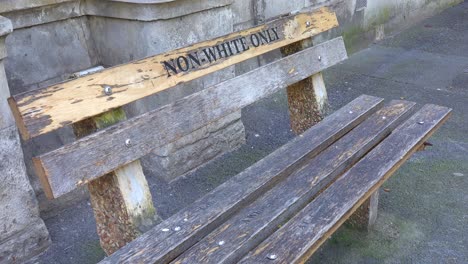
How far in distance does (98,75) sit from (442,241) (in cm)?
194

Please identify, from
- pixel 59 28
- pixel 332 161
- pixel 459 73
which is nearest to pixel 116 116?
pixel 332 161

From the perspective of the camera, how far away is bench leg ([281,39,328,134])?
3.12 metres

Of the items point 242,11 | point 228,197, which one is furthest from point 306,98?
point 242,11

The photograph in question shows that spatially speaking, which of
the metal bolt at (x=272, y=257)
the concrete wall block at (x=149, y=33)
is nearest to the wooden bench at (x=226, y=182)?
the metal bolt at (x=272, y=257)

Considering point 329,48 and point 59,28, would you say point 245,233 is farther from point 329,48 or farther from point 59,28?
point 59,28

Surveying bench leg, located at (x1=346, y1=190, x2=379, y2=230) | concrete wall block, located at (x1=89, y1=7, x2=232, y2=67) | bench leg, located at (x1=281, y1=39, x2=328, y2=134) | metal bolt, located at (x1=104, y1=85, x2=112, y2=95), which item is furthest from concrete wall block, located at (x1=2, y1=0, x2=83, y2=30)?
bench leg, located at (x1=346, y1=190, x2=379, y2=230)

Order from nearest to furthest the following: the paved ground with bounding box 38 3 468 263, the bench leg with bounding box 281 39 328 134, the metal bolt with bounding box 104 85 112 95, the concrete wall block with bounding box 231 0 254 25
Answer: the metal bolt with bounding box 104 85 112 95 < the paved ground with bounding box 38 3 468 263 < the bench leg with bounding box 281 39 328 134 < the concrete wall block with bounding box 231 0 254 25

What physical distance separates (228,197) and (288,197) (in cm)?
26

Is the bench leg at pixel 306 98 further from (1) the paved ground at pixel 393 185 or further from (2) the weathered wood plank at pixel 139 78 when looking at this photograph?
(1) the paved ground at pixel 393 185

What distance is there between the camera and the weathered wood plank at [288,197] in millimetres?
1846

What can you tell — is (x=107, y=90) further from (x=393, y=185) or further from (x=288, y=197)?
(x=393, y=185)

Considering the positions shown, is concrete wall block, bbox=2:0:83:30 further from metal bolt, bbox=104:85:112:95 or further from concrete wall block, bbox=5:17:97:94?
metal bolt, bbox=104:85:112:95

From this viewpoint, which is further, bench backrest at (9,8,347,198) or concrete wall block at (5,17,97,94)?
concrete wall block at (5,17,97,94)

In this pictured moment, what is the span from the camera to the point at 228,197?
2154 millimetres
